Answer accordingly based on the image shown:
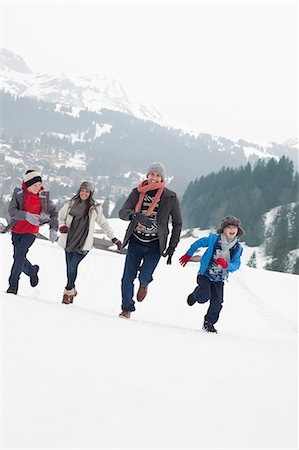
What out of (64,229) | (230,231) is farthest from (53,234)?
(230,231)

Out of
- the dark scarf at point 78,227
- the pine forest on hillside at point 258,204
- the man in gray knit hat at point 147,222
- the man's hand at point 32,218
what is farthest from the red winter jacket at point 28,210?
the pine forest on hillside at point 258,204

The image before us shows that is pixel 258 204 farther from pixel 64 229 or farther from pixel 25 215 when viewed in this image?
pixel 25 215

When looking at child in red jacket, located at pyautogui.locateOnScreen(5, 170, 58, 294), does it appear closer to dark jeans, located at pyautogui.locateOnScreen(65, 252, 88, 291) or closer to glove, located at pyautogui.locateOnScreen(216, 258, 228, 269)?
dark jeans, located at pyautogui.locateOnScreen(65, 252, 88, 291)

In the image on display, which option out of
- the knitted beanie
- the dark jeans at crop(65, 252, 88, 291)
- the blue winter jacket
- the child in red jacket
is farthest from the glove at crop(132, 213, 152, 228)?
the knitted beanie

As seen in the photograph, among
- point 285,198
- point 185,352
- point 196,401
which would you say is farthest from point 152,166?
point 285,198

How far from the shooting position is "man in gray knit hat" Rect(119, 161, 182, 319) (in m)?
5.30

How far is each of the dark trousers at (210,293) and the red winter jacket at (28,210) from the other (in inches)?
98.7

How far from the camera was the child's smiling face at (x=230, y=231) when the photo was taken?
17.8ft

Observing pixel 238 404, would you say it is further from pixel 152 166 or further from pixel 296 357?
pixel 152 166

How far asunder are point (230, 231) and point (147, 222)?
1155 millimetres

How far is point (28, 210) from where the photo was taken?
5.66 metres

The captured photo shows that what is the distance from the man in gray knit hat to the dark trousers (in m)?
0.65

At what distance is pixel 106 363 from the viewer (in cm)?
279

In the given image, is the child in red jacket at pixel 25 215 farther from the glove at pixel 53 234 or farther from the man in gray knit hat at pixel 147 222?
the man in gray knit hat at pixel 147 222
